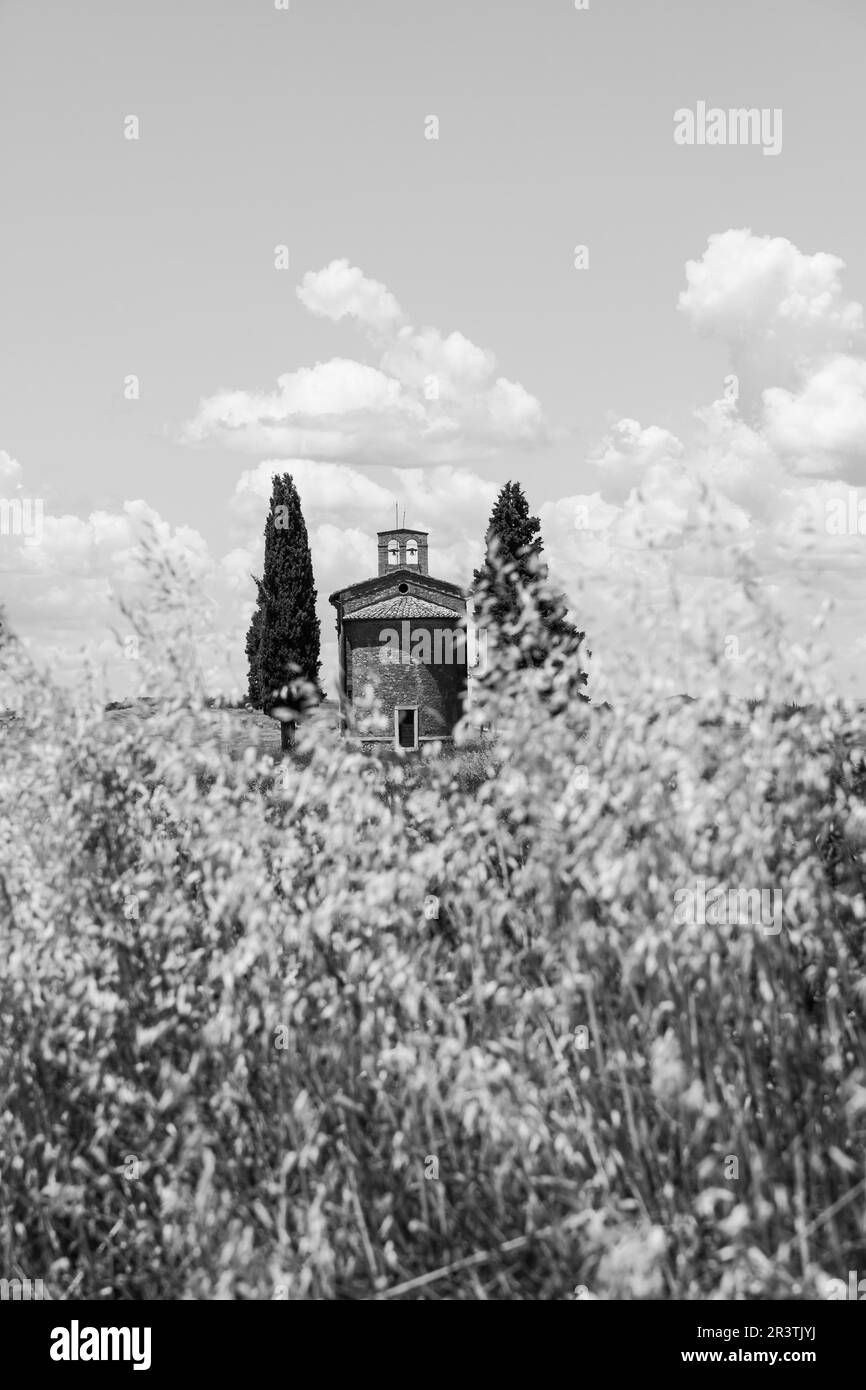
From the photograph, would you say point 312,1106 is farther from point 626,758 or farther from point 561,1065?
point 626,758

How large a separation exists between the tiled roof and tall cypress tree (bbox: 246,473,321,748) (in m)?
2.36

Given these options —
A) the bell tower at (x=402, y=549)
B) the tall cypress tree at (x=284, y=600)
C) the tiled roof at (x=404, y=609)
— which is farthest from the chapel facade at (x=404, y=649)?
the bell tower at (x=402, y=549)

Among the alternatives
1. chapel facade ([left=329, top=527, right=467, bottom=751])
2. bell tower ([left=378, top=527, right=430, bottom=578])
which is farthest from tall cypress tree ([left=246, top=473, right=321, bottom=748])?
bell tower ([left=378, top=527, right=430, bottom=578])

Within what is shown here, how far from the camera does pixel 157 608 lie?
560 centimetres

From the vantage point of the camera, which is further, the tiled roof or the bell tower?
the bell tower

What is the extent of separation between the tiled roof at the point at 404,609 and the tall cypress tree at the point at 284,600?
2.36 meters

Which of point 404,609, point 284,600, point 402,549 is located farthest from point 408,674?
point 402,549

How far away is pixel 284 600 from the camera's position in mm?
54656

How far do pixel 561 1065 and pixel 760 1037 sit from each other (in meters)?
0.80

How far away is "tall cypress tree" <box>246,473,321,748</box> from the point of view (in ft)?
179

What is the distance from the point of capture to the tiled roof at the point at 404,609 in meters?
55.5

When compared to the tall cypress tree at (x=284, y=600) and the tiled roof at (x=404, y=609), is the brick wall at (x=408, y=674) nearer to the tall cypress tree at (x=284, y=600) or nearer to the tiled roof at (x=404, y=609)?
the tiled roof at (x=404, y=609)

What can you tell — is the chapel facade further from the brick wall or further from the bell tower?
the bell tower

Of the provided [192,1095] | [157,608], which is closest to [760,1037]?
[192,1095]
